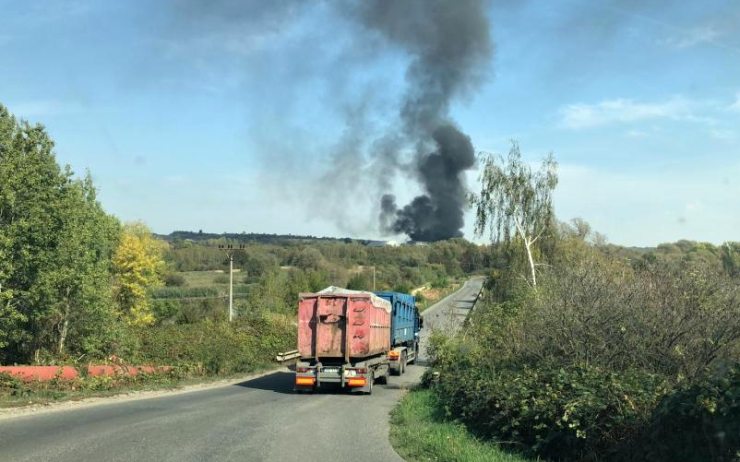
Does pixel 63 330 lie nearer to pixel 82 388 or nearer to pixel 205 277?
pixel 82 388

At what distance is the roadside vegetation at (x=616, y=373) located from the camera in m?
7.74

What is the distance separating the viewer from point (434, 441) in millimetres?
11133

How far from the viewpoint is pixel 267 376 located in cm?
2853

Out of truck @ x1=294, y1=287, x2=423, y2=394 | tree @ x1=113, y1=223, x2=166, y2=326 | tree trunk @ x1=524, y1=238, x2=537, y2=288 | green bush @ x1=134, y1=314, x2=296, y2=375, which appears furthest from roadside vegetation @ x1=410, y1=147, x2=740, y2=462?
tree @ x1=113, y1=223, x2=166, y2=326

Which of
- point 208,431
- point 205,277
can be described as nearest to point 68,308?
point 208,431

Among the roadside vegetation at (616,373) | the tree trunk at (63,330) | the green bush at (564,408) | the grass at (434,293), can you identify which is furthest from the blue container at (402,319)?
the grass at (434,293)

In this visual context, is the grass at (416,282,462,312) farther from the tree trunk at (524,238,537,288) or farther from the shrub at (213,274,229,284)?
the tree trunk at (524,238,537,288)

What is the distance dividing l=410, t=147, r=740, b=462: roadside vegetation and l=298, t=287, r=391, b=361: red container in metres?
4.66

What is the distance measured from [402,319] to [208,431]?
724 inches

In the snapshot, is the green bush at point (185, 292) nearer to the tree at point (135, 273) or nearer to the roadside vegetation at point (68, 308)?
the tree at point (135, 273)

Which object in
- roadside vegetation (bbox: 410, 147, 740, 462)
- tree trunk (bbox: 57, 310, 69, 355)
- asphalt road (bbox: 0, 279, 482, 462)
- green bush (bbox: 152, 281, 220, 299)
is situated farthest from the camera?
green bush (bbox: 152, 281, 220, 299)

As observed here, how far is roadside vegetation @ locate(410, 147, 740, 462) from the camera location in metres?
7.74

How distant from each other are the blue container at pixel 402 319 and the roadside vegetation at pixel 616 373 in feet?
35.0

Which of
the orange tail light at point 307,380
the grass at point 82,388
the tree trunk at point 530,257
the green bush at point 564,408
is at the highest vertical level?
the tree trunk at point 530,257
